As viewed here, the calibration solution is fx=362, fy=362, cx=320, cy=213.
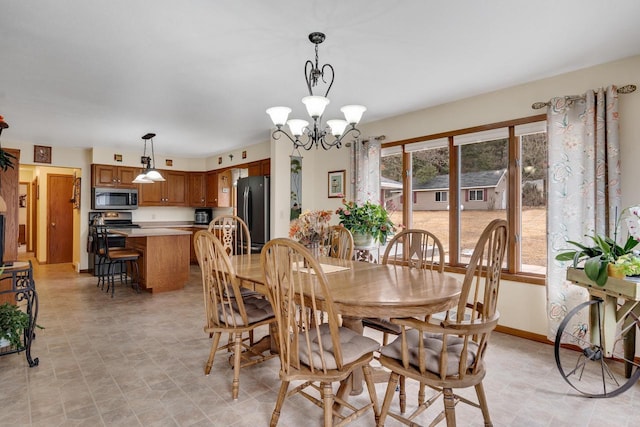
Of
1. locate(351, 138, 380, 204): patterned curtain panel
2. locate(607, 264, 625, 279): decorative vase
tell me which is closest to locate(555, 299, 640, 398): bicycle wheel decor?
locate(607, 264, 625, 279): decorative vase

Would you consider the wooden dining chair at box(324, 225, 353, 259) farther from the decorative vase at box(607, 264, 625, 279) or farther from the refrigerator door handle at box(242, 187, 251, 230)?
the refrigerator door handle at box(242, 187, 251, 230)

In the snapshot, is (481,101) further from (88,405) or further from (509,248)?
(88,405)

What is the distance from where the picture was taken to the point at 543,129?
130 inches

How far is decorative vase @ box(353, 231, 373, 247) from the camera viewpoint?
370cm

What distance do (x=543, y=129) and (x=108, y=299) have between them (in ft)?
17.8

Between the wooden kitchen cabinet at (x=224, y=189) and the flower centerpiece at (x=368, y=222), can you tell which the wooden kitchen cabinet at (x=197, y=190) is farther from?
the flower centerpiece at (x=368, y=222)

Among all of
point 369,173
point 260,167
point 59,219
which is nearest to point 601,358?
point 369,173

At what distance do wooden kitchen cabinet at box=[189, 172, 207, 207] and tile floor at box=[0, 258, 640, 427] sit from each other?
440 cm

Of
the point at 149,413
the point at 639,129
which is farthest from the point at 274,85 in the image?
the point at 639,129

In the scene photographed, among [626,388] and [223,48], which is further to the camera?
[223,48]

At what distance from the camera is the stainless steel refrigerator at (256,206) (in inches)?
214

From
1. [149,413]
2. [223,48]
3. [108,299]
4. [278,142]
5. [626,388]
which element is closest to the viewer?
[149,413]

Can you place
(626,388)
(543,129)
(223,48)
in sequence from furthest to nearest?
(543,129), (223,48), (626,388)

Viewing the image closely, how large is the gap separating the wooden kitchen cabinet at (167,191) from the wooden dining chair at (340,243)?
16.7 ft
